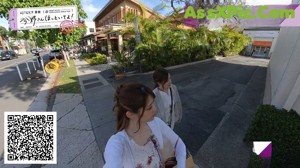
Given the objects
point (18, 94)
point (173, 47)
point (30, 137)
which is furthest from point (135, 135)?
point (173, 47)

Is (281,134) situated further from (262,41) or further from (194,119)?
(262,41)

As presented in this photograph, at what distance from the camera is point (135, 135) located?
1277mm

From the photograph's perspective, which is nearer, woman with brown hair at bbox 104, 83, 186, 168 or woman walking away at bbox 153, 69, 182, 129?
woman with brown hair at bbox 104, 83, 186, 168

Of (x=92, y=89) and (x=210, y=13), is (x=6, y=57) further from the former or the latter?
(x=210, y=13)

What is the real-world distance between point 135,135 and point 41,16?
6764 mm

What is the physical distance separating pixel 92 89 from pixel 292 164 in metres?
7.30

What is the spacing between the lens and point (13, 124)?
3.30 metres

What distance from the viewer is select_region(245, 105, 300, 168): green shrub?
2609 millimetres

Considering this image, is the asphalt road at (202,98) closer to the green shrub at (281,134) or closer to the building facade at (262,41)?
the green shrub at (281,134)

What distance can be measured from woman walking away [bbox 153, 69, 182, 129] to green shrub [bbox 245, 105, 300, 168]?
157 cm

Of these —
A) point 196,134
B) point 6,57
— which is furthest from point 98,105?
point 6,57

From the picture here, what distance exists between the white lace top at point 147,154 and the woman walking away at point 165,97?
3.75 feet

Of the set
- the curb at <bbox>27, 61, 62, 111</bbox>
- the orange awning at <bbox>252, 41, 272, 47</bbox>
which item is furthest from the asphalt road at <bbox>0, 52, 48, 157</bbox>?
the orange awning at <bbox>252, 41, 272, 47</bbox>

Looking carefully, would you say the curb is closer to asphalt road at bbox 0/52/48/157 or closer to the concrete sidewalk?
the concrete sidewalk
